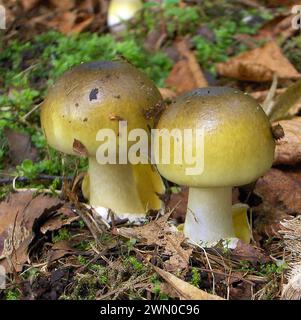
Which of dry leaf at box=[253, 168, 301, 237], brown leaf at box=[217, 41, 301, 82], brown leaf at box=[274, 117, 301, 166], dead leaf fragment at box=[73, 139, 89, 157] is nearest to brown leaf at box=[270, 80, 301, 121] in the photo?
brown leaf at box=[274, 117, 301, 166]

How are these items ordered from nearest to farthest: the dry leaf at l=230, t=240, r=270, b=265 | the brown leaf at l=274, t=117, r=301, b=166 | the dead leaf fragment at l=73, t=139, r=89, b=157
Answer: the dry leaf at l=230, t=240, r=270, b=265
the dead leaf fragment at l=73, t=139, r=89, b=157
the brown leaf at l=274, t=117, r=301, b=166

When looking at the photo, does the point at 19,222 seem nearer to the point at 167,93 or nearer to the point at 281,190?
the point at 281,190

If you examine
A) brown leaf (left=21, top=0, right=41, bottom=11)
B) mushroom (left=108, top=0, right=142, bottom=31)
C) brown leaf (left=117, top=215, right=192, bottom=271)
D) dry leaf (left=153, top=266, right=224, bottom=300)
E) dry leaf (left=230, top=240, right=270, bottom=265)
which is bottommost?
mushroom (left=108, top=0, right=142, bottom=31)

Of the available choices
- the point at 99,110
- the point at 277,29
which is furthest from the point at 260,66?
the point at 99,110

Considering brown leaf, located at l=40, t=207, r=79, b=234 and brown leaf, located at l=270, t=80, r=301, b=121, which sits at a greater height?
brown leaf, located at l=40, t=207, r=79, b=234

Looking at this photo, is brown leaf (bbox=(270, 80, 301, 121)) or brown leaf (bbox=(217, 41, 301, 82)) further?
brown leaf (bbox=(217, 41, 301, 82))

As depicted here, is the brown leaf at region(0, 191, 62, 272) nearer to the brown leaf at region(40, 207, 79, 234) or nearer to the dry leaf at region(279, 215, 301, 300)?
the brown leaf at region(40, 207, 79, 234)
